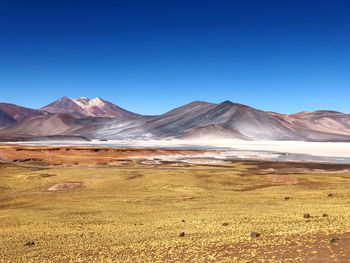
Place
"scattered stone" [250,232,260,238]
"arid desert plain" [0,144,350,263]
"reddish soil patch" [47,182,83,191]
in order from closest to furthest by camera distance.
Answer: "arid desert plain" [0,144,350,263] → "scattered stone" [250,232,260,238] → "reddish soil patch" [47,182,83,191]

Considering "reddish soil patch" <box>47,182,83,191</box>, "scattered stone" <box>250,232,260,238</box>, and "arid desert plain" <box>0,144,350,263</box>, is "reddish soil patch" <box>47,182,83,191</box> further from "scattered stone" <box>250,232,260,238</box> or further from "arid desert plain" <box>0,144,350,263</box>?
"scattered stone" <box>250,232,260,238</box>

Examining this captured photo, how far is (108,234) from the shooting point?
28828mm

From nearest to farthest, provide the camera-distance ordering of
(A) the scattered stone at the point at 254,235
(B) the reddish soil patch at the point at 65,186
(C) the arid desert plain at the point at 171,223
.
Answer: (C) the arid desert plain at the point at 171,223, (A) the scattered stone at the point at 254,235, (B) the reddish soil patch at the point at 65,186

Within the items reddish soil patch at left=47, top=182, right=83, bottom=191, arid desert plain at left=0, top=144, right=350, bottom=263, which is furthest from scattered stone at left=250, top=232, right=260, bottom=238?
reddish soil patch at left=47, top=182, right=83, bottom=191

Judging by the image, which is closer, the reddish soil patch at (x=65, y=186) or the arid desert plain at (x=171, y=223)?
the arid desert plain at (x=171, y=223)

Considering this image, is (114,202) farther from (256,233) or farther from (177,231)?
(256,233)

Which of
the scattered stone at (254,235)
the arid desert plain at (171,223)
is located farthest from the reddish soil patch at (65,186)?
the scattered stone at (254,235)

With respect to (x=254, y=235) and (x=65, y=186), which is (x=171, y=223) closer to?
(x=254, y=235)

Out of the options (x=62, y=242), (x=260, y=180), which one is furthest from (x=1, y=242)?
(x=260, y=180)

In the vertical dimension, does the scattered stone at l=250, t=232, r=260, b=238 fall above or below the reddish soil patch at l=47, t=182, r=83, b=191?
above

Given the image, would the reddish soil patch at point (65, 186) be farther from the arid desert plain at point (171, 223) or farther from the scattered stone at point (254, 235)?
the scattered stone at point (254, 235)

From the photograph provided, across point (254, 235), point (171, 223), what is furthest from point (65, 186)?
point (254, 235)

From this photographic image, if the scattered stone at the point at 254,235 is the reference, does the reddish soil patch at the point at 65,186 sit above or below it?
below

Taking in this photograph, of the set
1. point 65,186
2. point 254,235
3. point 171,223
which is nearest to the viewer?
point 254,235
